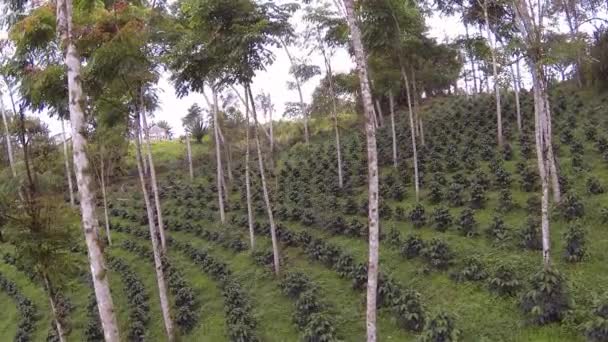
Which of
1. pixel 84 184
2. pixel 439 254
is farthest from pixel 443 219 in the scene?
pixel 84 184

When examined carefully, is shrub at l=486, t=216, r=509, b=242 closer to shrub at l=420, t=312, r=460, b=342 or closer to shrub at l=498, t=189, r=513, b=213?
shrub at l=498, t=189, r=513, b=213

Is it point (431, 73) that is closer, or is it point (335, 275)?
point (335, 275)

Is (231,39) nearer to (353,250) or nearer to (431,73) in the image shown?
(353,250)

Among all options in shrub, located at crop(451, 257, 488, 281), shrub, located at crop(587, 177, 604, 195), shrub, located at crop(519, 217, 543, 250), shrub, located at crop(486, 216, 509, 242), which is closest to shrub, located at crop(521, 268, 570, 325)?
A: shrub, located at crop(451, 257, 488, 281)

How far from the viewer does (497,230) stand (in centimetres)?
1141

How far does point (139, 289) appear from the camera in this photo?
15195 mm

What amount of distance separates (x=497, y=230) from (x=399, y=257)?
89.6 inches

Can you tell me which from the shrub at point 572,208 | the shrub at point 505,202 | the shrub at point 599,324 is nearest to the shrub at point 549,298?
the shrub at point 599,324

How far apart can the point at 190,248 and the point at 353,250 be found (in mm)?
6405

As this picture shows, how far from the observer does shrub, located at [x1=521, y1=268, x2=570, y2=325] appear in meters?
8.26

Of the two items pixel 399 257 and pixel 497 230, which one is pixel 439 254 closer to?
pixel 399 257

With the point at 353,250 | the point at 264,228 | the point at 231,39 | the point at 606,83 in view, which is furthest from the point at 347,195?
the point at 606,83

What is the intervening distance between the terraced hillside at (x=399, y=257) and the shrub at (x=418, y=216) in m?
0.03

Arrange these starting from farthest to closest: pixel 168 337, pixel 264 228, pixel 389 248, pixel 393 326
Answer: pixel 264 228 < pixel 389 248 < pixel 168 337 < pixel 393 326
